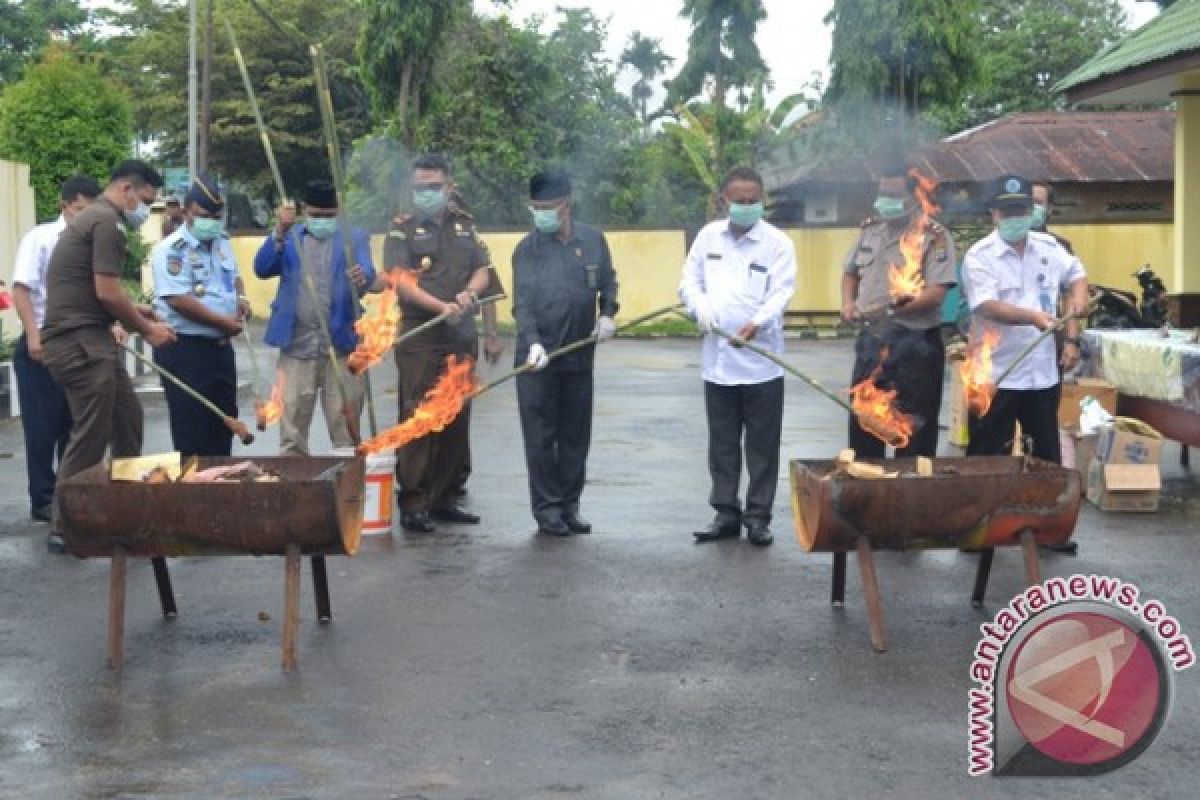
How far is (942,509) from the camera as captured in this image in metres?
6.84

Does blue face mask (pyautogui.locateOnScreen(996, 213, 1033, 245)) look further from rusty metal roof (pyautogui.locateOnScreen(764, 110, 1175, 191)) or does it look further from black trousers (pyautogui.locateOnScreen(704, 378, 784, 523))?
rusty metal roof (pyautogui.locateOnScreen(764, 110, 1175, 191))

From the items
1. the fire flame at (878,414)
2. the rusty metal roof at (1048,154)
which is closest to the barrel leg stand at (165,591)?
the fire flame at (878,414)

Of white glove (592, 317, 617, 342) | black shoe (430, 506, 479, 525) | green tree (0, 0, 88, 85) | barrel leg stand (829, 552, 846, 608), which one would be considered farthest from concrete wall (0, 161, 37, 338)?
green tree (0, 0, 88, 85)

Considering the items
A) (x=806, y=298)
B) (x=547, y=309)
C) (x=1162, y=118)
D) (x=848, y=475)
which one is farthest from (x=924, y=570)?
(x=1162, y=118)

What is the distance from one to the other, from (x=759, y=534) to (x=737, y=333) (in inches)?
43.9

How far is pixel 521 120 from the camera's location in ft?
112

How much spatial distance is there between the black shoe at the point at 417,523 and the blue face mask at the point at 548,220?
1.80 metres

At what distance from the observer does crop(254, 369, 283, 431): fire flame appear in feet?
27.9

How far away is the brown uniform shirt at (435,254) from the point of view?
980 centimetres

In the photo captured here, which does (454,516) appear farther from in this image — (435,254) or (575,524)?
(435,254)

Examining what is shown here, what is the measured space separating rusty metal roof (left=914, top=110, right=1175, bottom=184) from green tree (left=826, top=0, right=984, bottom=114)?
71.8 inches

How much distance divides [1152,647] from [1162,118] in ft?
114

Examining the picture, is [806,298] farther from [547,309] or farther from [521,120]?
[547,309]

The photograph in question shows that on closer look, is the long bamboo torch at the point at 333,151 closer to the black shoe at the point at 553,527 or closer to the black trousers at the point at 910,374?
the black shoe at the point at 553,527
